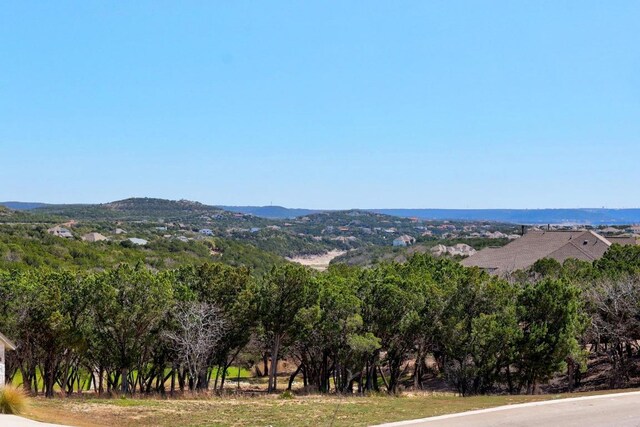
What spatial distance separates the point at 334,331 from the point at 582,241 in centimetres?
3852

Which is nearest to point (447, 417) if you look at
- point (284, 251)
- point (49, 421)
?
point (49, 421)

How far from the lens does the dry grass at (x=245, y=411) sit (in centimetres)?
1712

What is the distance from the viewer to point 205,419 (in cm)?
1767

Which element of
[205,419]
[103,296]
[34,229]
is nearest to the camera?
[205,419]

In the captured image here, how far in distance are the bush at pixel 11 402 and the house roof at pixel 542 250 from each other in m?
43.5

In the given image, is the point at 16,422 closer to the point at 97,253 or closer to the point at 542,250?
the point at 542,250

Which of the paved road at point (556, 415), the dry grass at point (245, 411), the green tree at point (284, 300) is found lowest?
the dry grass at point (245, 411)

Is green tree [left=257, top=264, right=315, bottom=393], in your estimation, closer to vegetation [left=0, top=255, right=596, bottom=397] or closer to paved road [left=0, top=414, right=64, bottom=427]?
vegetation [left=0, top=255, right=596, bottom=397]

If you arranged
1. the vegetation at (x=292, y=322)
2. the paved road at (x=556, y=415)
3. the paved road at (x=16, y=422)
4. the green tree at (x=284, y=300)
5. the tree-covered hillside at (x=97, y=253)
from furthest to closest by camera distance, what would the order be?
the tree-covered hillside at (x=97, y=253), the green tree at (x=284, y=300), the vegetation at (x=292, y=322), the paved road at (x=556, y=415), the paved road at (x=16, y=422)

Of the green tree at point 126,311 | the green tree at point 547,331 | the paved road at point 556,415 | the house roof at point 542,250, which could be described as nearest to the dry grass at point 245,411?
the paved road at point 556,415

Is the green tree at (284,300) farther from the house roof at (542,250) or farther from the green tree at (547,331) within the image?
the house roof at (542,250)

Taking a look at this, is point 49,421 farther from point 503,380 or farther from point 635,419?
point 503,380

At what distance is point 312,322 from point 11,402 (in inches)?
533


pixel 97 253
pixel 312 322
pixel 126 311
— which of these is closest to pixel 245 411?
pixel 312 322
